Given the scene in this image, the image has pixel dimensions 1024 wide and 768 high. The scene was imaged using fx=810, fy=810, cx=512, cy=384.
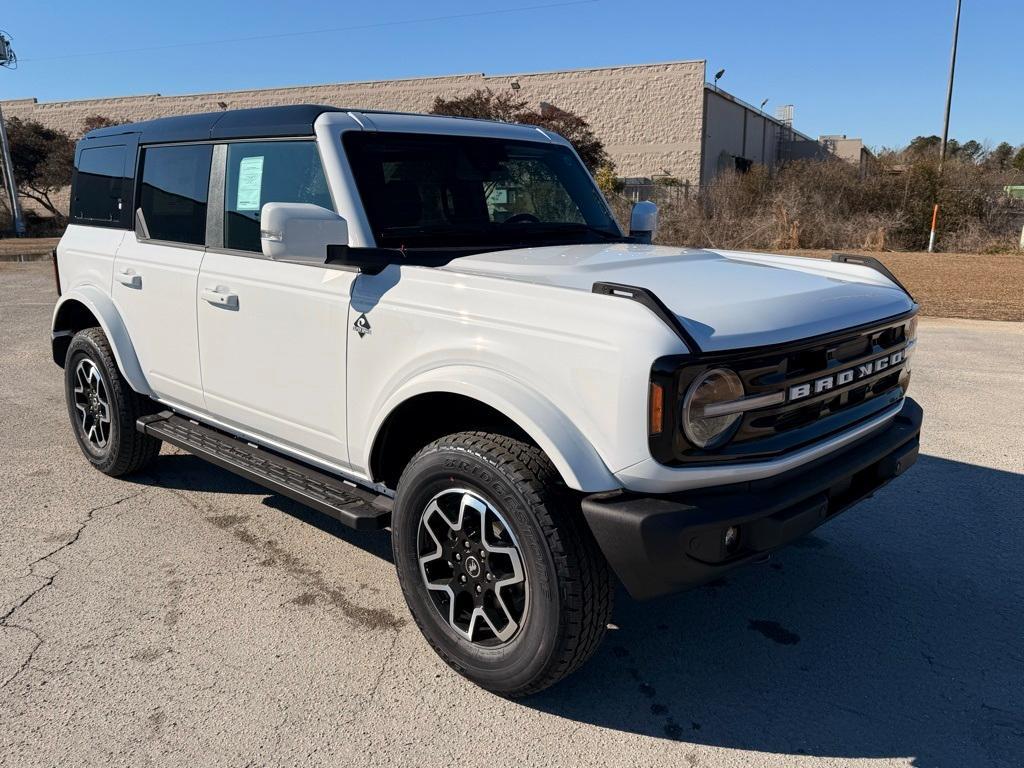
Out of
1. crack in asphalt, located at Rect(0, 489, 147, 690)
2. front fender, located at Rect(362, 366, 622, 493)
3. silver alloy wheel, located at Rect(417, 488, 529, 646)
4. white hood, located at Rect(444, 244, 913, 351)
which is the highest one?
white hood, located at Rect(444, 244, 913, 351)

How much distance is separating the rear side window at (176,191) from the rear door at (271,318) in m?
0.14

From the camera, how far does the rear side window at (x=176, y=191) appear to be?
13.6 ft

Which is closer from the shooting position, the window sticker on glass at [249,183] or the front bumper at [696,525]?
the front bumper at [696,525]

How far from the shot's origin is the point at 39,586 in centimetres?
365

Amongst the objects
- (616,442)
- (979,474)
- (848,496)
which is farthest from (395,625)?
(979,474)

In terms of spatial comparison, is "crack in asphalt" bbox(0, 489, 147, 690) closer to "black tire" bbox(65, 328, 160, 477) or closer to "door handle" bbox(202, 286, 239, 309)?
"black tire" bbox(65, 328, 160, 477)

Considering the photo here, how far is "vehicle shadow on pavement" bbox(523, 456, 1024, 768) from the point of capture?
105 inches

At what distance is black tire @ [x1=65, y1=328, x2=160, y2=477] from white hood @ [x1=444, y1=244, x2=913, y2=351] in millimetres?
2454

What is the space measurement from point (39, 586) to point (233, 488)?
1331 mm

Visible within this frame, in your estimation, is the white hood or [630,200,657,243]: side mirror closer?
the white hood

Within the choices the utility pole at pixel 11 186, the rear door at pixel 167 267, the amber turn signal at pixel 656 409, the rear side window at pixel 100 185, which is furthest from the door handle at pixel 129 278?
the utility pole at pixel 11 186

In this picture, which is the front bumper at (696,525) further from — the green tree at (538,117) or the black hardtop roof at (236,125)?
the green tree at (538,117)

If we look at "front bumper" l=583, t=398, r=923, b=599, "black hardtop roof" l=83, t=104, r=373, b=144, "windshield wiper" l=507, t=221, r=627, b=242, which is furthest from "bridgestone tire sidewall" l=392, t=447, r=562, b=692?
"black hardtop roof" l=83, t=104, r=373, b=144

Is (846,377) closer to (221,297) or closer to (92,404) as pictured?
(221,297)
